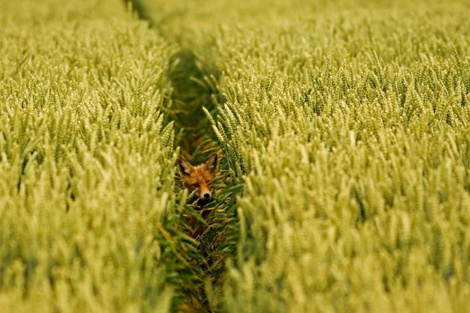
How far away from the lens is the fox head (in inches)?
140

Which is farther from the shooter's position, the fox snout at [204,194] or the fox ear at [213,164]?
the fox ear at [213,164]

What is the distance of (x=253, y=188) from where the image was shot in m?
2.63

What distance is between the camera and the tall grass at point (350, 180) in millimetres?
2068

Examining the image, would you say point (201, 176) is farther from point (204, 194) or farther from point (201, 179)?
point (204, 194)

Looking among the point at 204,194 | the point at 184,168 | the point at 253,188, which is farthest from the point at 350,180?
the point at 184,168

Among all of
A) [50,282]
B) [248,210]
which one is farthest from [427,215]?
[50,282]

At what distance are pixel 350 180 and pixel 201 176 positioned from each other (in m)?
1.29

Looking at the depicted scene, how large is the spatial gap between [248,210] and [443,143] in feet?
3.53

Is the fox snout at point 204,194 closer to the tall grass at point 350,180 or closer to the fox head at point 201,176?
the fox head at point 201,176

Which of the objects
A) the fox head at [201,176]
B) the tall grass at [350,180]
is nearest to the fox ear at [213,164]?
the fox head at [201,176]

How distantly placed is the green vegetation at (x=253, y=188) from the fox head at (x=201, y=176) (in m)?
0.12

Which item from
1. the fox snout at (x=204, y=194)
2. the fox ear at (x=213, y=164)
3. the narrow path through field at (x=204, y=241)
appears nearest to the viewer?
the narrow path through field at (x=204, y=241)

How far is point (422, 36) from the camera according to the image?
17.4 feet

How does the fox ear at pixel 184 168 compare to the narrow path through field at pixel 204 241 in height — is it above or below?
above
